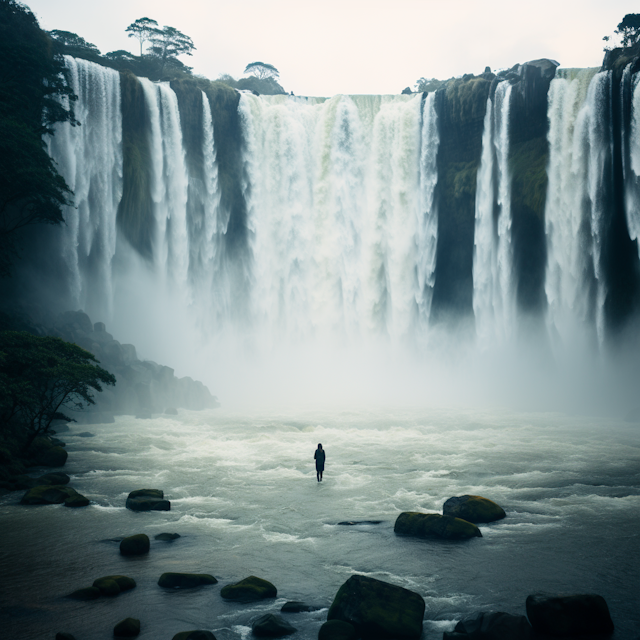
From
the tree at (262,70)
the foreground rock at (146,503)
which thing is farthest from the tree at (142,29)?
the foreground rock at (146,503)

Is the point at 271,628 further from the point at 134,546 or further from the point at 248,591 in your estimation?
the point at 134,546

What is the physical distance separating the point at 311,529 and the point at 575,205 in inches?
1343

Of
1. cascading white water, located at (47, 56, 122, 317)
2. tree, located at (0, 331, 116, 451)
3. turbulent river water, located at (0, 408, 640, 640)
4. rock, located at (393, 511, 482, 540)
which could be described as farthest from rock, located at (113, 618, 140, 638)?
cascading white water, located at (47, 56, 122, 317)

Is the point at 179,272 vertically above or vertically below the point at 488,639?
above

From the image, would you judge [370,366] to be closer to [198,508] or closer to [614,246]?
[614,246]

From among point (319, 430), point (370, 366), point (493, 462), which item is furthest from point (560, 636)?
point (370, 366)

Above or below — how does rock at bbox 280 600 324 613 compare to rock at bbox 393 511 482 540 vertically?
below

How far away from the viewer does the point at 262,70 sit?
86.2 m

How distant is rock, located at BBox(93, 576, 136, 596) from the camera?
9.75 meters

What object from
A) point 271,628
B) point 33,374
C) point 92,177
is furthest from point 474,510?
point 92,177

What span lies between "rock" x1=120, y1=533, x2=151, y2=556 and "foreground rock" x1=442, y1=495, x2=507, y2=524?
7.45 m

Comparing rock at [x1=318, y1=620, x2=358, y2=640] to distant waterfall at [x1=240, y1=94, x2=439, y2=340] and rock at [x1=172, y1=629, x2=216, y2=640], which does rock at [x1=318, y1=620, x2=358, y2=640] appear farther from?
distant waterfall at [x1=240, y1=94, x2=439, y2=340]

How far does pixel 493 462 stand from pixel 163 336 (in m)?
31.7

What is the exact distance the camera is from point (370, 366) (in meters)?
49.4
